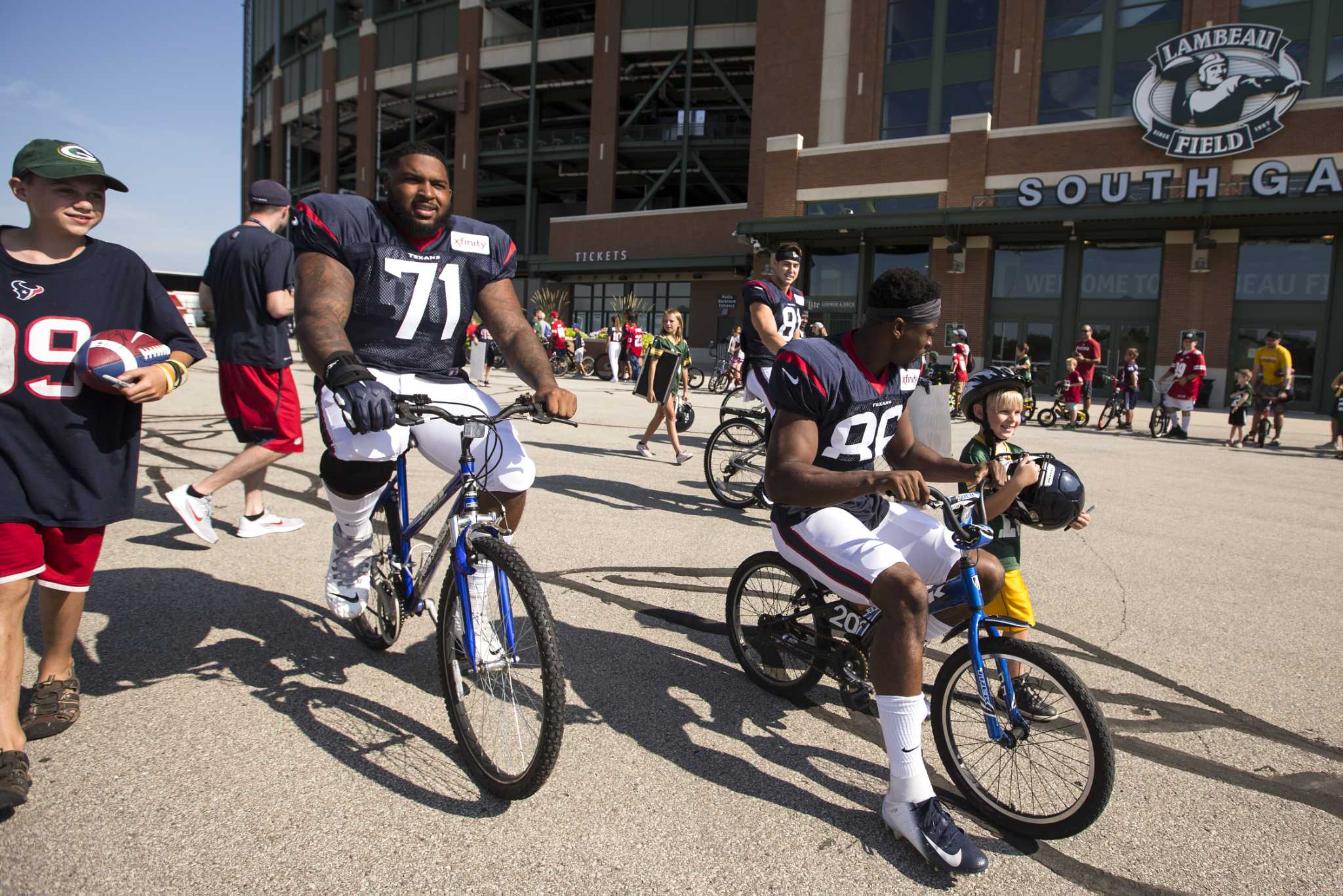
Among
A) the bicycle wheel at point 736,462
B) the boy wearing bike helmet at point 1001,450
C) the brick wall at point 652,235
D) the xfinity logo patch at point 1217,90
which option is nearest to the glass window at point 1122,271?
the xfinity logo patch at point 1217,90

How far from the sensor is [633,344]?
81.0 ft

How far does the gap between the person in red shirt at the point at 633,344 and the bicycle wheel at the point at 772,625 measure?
21.3 m

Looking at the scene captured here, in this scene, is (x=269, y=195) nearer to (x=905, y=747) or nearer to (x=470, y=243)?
(x=470, y=243)

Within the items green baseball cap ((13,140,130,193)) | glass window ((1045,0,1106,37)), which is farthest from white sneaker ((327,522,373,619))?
glass window ((1045,0,1106,37))

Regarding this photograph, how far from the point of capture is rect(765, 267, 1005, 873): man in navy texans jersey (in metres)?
2.40

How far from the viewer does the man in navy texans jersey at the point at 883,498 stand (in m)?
2.40

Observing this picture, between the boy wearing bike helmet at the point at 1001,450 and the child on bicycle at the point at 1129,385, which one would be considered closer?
the boy wearing bike helmet at the point at 1001,450

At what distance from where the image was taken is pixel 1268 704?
138 inches

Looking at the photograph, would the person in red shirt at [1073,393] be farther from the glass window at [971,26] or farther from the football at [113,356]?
the glass window at [971,26]

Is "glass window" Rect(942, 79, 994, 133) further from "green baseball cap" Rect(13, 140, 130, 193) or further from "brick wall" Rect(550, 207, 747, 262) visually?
"green baseball cap" Rect(13, 140, 130, 193)

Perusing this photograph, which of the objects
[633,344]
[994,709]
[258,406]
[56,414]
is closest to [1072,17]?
[633,344]

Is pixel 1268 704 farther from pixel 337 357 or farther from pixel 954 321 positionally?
pixel 954 321

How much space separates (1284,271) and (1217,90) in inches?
233

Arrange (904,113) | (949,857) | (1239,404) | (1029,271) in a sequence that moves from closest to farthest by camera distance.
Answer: (949,857)
(1239,404)
(1029,271)
(904,113)
